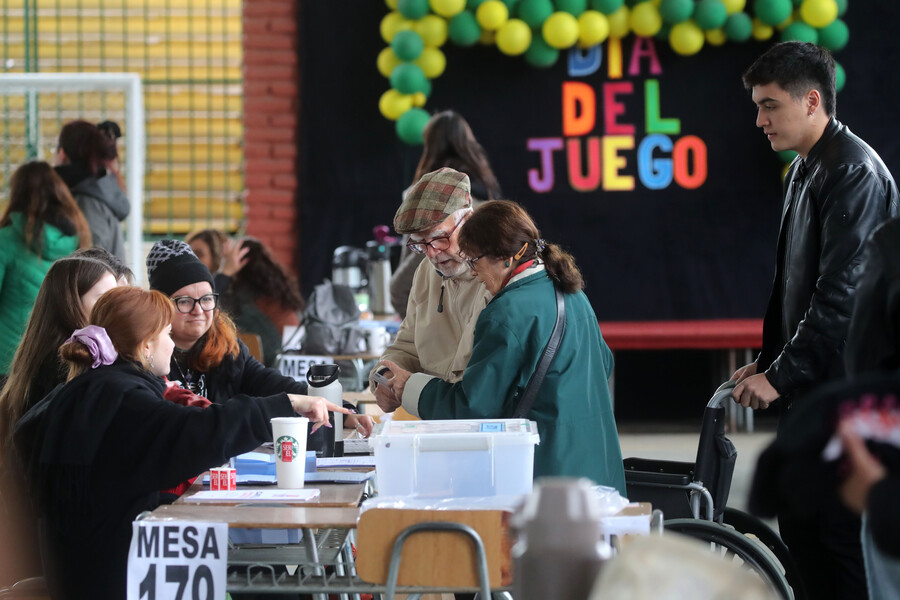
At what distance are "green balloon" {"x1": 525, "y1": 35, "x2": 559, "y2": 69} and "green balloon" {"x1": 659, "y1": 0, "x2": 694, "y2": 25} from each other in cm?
82

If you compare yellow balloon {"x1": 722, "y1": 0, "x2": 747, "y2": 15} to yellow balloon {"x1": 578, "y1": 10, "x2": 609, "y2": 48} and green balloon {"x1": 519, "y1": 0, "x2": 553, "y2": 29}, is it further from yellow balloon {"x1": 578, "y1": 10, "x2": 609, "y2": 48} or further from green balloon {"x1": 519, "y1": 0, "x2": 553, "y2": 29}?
green balloon {"x1": 519, "y1": 0, "x2": 553, "y2": 29}

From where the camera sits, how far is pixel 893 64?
8.16 meters

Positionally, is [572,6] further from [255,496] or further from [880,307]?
[880,307]

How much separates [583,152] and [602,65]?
0.66 metres

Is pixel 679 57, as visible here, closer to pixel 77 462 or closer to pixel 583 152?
pixel 583 152

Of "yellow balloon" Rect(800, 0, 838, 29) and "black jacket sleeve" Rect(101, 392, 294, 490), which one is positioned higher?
"yellow balloon" Rect(800, 0, 838, 29)

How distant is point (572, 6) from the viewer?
754 centimetres

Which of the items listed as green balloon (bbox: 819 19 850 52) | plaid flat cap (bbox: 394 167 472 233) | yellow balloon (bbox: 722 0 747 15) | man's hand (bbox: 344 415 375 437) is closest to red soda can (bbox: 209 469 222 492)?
man's hand (bbox: 344 415 375 437)

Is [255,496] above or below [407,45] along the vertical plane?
below

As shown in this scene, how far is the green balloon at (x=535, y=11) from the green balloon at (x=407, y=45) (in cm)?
74

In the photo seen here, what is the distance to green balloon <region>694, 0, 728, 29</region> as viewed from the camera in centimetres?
753

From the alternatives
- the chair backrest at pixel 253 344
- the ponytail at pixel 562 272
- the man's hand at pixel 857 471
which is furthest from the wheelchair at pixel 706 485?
the chair backrest at pixel 253 344

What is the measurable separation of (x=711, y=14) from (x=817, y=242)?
489 cm

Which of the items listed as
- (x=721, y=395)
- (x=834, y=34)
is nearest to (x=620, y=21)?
(x=834, y=34)
